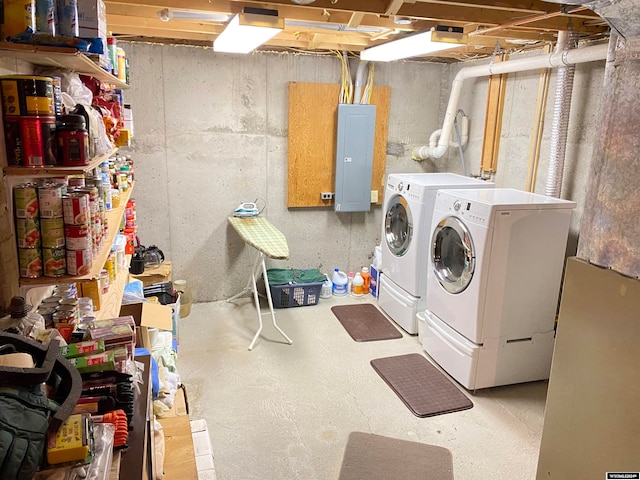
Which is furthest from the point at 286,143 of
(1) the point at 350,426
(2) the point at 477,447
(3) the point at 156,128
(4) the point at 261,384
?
(2) the point at 477,447

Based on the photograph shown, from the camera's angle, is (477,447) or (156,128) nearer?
(477,447)

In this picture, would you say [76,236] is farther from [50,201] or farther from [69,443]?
[69,443]

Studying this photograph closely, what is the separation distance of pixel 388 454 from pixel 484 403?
851mm

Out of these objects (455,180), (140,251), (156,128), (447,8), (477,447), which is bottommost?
(477,447)

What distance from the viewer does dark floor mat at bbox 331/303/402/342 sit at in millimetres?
3840

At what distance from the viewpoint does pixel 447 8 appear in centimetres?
260

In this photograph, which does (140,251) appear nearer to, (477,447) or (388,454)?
(388,454)

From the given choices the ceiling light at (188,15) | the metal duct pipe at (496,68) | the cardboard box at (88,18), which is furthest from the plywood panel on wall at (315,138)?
the cardboard box at (88,18)

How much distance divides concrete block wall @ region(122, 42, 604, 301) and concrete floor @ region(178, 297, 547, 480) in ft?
3.06

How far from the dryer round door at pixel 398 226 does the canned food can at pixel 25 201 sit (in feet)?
9.32

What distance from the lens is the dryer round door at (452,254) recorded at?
2979mm

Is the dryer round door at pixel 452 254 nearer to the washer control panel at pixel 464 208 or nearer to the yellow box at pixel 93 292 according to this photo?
the washer control panel at pixel 464 208

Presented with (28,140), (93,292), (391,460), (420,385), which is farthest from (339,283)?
(28,140)

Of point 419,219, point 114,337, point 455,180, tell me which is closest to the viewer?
point 114,337
